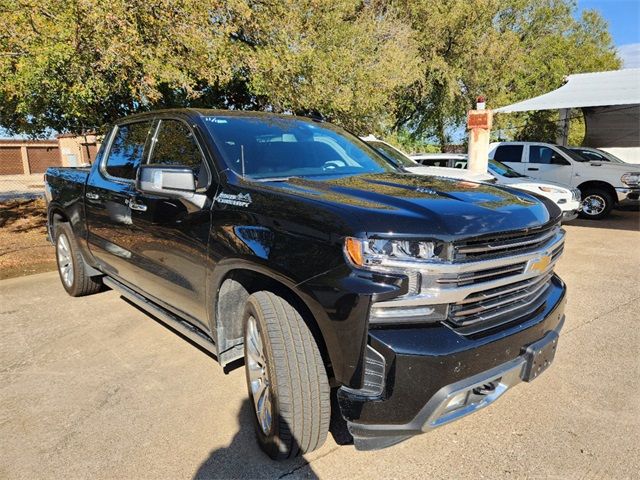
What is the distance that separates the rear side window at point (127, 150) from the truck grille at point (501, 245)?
269cm

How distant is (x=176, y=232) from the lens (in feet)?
9.89

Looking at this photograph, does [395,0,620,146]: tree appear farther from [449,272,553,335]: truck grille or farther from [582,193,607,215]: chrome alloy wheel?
[449,272,553,335]: truck grille

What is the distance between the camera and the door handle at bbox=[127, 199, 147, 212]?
3.37 metres

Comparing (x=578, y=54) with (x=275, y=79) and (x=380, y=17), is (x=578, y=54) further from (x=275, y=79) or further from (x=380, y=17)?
(x=275, y=79)

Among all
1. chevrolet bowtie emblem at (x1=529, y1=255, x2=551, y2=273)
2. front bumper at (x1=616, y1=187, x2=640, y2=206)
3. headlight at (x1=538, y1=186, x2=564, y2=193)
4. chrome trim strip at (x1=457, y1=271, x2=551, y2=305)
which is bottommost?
front bumper at (x1=616, y1=187, x2=640, y2=206)

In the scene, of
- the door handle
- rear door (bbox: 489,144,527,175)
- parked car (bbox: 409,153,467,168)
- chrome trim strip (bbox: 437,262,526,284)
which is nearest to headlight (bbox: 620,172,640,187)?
rear door (bbox: 489,144,527,175)

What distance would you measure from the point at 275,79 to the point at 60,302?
522 cm

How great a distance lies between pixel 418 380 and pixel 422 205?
799mm

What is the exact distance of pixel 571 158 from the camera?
1162cm

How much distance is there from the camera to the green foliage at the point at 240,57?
5.50m

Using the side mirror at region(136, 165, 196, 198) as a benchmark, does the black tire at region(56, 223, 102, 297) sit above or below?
below

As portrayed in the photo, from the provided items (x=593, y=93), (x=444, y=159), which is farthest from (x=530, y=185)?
(x=593, y=93)

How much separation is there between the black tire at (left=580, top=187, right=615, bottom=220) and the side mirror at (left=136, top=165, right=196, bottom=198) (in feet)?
37.0

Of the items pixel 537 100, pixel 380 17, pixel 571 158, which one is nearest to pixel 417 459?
pixel 571 158
